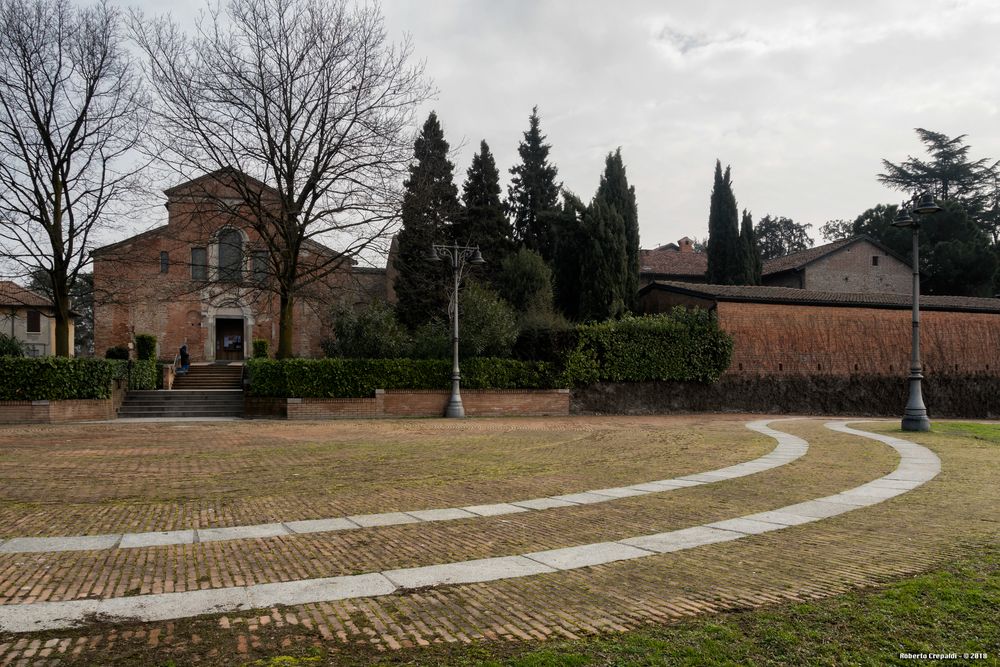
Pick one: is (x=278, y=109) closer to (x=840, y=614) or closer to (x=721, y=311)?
(x=721, y=311)

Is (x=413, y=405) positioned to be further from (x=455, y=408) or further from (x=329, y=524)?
(x=329, y=524)

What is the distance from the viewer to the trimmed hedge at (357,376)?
69.3 ft

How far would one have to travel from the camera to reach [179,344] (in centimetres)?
3700

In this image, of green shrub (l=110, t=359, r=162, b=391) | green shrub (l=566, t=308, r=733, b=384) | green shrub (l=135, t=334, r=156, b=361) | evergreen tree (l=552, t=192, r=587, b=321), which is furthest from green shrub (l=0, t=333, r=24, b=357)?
evergreen tree (l=552, t=192, r=587, b=321)

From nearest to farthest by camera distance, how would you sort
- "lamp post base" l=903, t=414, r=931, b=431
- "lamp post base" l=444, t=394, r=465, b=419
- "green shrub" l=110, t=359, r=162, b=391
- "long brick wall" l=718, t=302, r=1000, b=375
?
"lamp post base" l=903, t=414, r=931, b=431, "lamp post base" l=444, t=394, r=465, b=419, "green shrub" l=110, t=359, r=162, b=391, "long brick wall" l=718, t=302, r=1000, b=375

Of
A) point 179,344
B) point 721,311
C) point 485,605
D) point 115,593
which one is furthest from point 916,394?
point 179,344

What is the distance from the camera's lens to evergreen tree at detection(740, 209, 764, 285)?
41656mm

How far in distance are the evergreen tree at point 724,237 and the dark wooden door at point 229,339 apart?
29403 millimetres

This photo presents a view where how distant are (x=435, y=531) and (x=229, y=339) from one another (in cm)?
3600

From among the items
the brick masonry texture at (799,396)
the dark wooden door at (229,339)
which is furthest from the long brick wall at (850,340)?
the dark wooden door at (229,339)

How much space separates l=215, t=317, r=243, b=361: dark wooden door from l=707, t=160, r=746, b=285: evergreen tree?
29.4m

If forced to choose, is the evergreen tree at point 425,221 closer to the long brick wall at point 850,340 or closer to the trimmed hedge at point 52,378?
the trimmed hedge at point 52,378

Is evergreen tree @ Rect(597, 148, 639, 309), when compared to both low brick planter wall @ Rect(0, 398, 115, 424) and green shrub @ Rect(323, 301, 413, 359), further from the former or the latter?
low brick planter wall @ Rect(0, 398, 115, 424)

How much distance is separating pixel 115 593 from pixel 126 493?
167 inches
